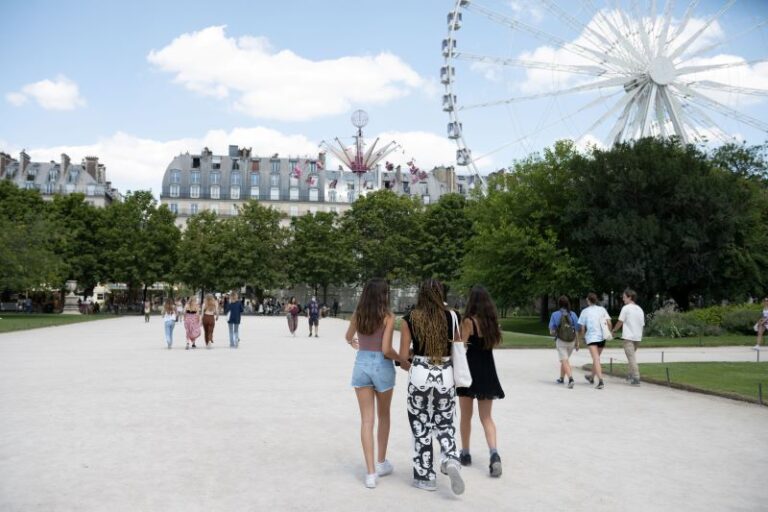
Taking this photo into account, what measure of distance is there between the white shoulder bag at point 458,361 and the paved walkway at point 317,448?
0.97m

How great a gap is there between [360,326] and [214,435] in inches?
130

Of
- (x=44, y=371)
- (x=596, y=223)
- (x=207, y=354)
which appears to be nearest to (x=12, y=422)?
(x=44, y=371)

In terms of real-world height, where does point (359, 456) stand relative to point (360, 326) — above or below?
below

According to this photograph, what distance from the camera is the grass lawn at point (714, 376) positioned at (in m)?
14.8

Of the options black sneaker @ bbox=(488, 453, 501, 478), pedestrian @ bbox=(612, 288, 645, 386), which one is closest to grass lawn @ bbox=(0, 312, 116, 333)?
pedestrian @ bbox=(612, 288, 645, 386)

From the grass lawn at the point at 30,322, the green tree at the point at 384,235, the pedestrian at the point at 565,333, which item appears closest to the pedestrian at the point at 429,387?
the pedestrian at the point at 565,333

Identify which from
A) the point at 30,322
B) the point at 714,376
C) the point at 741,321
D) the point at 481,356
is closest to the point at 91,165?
the point at 30,322

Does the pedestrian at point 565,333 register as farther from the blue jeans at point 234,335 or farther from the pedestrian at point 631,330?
the blue jeans at point 234,335

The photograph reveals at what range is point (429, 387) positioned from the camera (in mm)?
7453

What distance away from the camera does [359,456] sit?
28.9ft

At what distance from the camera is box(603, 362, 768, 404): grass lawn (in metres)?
14.8

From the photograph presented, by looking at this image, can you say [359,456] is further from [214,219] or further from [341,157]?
[214,219]

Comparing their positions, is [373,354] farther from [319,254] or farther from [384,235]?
[384,235]

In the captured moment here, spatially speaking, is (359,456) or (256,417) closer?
(359,456)
